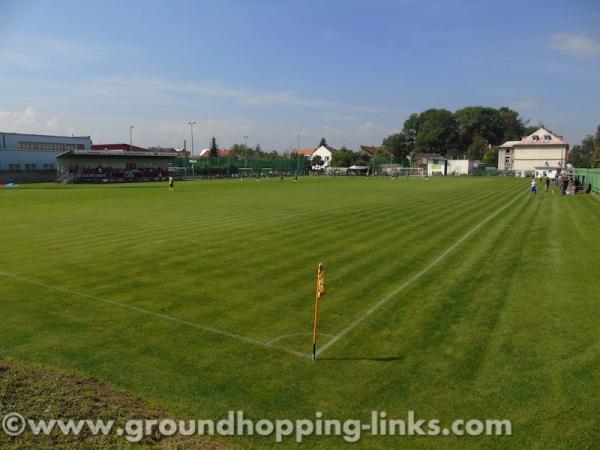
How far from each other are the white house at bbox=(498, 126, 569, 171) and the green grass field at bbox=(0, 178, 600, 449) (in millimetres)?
124638

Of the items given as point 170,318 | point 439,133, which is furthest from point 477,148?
point 170,318

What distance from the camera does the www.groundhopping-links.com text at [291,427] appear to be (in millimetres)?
5125

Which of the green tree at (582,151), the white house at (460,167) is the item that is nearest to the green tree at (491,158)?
the white house at (460,167)

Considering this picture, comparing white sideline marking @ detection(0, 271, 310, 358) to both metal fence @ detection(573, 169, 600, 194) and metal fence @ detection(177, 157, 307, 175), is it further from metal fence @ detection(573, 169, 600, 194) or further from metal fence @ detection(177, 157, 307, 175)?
metal fence @ detection(177, 157, 307, 175)

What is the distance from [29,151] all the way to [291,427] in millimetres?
97597

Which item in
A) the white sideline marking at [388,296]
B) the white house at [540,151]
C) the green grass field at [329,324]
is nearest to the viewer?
the green grass field at [329,324]

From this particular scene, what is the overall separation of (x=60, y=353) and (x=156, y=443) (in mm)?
3166

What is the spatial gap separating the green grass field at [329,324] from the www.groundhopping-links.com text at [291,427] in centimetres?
12

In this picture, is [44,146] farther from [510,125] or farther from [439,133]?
[510,125]

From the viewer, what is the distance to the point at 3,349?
7305mm

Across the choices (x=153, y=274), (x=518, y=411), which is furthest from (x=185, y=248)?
(x=518, y=411)

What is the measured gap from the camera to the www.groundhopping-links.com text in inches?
202

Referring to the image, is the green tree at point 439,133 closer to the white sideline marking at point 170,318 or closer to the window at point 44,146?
the window at point 44,146

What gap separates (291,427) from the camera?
5.53 m
